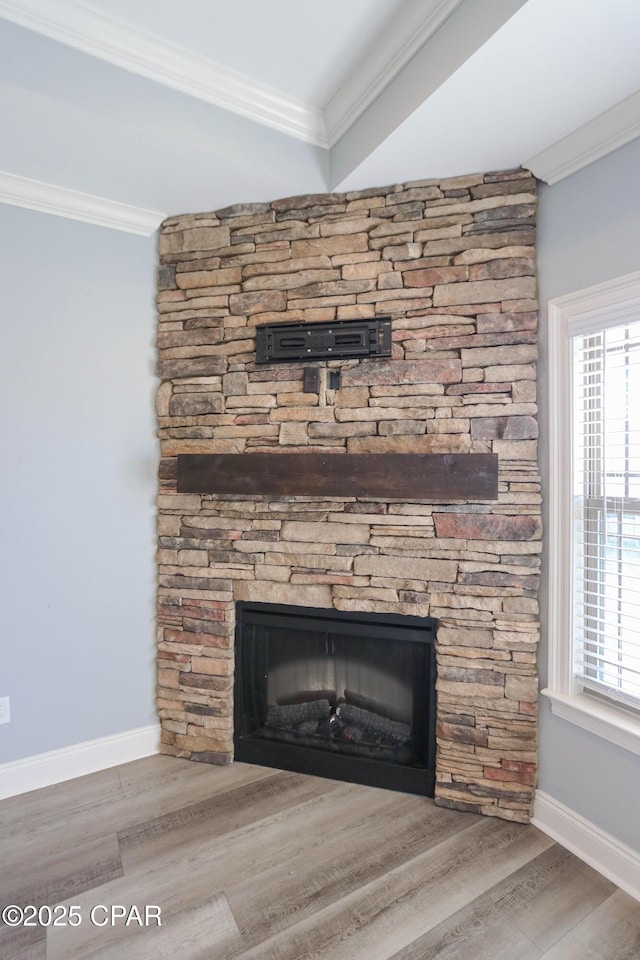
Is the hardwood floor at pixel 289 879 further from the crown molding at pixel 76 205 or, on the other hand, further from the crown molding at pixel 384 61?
the crown molding at pixel 384 61

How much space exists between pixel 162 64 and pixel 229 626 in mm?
2236

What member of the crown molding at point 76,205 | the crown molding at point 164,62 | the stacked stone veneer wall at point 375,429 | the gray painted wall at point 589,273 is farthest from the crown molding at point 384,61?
the crown molding at point 76,205

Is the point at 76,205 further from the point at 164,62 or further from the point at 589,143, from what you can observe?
the point at 589,143

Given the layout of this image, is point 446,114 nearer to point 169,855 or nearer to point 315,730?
point 315,730

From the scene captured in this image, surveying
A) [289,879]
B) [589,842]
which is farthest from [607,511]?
[289,879]

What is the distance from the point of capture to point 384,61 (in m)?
1.71

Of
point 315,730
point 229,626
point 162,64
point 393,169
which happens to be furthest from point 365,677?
point 162,64

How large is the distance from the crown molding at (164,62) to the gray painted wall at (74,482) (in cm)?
73

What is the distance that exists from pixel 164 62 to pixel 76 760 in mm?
2844

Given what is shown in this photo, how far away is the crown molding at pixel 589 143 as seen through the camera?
1.58 metres

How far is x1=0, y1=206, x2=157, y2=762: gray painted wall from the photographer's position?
210 centimetres

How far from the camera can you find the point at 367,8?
1.57 m

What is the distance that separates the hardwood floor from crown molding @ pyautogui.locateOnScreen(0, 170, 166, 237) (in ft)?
8.30

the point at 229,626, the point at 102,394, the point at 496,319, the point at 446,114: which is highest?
the point at 446,114
